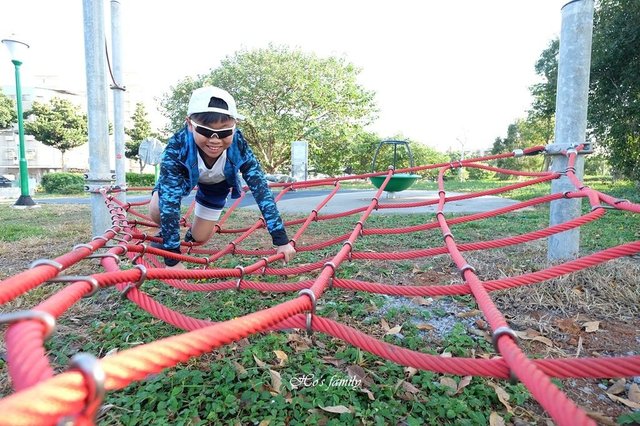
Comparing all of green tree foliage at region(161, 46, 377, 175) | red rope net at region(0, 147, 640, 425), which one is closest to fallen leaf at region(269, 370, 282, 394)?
red rope net at region(0, 147, 640, 425)

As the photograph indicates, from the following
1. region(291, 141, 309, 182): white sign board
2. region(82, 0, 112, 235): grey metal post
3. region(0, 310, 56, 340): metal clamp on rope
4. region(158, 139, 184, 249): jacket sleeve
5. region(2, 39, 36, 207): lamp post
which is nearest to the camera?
region(0, 310, 56, 340): metal clamp on rope

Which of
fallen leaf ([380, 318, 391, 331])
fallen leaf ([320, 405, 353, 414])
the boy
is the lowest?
fallen leaf ([320, 405, 353, 414])

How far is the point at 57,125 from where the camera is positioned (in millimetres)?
19484

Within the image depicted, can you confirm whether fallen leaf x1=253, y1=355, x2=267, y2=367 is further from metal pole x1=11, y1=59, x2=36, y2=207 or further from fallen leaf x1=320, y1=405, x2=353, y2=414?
metal pole x1=11, y1=59, x2=36, y2=207

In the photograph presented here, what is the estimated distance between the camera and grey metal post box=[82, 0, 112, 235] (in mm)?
2439

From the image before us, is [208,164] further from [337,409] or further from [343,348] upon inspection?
[337,409]

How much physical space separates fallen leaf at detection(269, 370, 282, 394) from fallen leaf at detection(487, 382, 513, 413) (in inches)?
A: 25.2

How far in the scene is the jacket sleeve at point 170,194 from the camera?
176cm

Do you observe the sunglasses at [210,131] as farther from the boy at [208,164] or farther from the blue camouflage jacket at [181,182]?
the blue camouflage jacket at [181,182]

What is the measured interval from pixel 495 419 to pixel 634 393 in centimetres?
48

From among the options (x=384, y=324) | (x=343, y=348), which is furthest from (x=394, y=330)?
(x=343, y=348)

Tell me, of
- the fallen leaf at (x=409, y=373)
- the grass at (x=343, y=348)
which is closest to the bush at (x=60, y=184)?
the grass at (x=343, y=348)

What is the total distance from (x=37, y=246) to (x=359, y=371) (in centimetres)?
301

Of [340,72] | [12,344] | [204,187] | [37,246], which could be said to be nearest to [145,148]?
[340,72]
